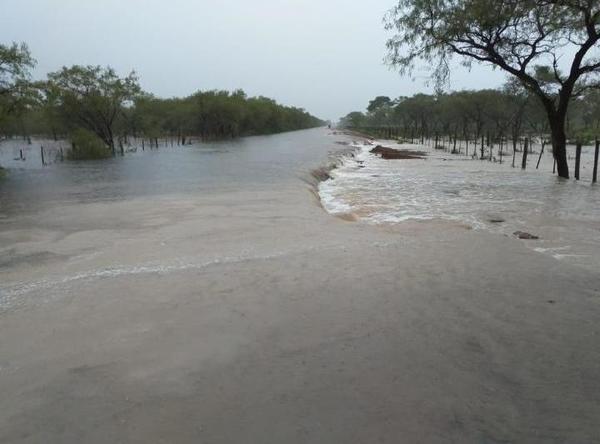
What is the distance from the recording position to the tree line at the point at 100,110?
2395cm

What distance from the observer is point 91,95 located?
38.3 metres

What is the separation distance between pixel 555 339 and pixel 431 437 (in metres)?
2.17

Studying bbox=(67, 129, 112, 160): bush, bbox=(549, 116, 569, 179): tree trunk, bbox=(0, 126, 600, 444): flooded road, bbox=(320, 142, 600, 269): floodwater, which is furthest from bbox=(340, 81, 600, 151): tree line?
bbox=(67, 129, 112, 160): bush

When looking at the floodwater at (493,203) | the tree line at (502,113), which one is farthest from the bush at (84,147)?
the tree line at (502,113)

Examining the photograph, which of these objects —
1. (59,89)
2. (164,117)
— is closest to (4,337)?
(59,89)

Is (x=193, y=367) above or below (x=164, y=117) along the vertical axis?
below

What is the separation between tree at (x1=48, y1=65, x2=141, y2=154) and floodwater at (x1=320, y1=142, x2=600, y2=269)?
27.6m

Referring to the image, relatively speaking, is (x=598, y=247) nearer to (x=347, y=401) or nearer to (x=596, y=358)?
(x=596, y=358)

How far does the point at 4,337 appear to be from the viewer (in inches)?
180

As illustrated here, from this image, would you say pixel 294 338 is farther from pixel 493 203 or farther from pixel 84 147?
pixel 84 147

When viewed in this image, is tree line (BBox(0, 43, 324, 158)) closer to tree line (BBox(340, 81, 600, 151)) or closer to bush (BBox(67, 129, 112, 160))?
bush (BBox(67, 129, 112, 160))

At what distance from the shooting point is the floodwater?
8789 millimetres

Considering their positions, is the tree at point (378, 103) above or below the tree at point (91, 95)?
above

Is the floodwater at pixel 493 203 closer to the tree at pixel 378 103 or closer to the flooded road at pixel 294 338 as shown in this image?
the flooded road at pixel 294 338
